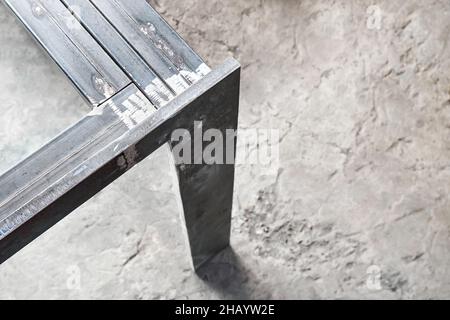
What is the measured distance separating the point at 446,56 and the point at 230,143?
154cm

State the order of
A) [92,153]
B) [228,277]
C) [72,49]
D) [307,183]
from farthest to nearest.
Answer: [307,183], [228,277], [72,49], [92,153]

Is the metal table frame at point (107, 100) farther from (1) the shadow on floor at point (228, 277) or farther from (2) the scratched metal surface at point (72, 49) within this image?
(1) the shadow on floor at point (228, 277)

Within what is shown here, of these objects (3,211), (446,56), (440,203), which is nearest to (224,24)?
(446,56)

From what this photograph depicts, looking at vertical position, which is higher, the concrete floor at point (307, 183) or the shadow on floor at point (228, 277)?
the concrete floor at point (307, 183)

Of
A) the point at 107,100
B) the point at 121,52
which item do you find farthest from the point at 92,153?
the point at 121,52

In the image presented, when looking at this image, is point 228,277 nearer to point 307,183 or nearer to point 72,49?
point 307,183

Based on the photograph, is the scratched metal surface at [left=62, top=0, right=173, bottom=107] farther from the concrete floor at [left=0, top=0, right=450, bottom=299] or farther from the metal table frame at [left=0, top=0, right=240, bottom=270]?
the concrete floor at [left=0, top=0, right=450, bottom=299]

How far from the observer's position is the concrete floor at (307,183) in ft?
7.78

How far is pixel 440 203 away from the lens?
2.48 meters

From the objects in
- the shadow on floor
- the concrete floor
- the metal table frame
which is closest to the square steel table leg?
the metal table frame

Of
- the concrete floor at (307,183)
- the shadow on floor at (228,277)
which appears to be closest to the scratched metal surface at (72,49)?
the concrete floor at (307,183)

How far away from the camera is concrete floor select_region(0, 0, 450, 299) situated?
2.37 metres

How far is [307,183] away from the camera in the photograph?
2506 mm

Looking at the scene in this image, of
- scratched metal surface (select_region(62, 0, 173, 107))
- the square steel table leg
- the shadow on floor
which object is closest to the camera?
the square steel table leg
